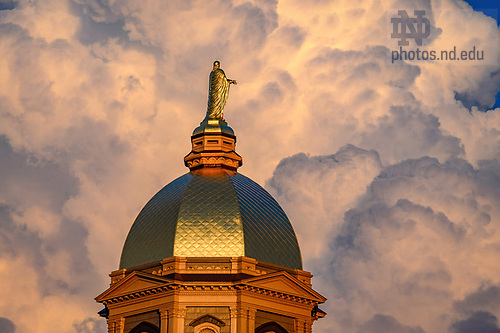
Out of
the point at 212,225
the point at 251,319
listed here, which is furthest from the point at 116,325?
the point at 251,319

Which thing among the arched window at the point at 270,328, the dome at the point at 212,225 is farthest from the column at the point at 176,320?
the arched window at the point at 270,328

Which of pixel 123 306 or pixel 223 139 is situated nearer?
pixel 123 306

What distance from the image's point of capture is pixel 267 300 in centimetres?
8962

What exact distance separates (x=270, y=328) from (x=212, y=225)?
7.56 m

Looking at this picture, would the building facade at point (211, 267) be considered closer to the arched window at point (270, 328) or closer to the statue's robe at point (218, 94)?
the arched window at point (270, 328)

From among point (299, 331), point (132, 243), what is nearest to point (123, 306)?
point (132, 243)

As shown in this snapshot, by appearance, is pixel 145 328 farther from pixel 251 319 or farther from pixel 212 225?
pixel 212 225

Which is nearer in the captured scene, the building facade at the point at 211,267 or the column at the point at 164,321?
the column at the point at 164,321

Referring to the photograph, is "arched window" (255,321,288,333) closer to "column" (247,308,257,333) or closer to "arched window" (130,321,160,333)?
"column" (247,308,257,333)

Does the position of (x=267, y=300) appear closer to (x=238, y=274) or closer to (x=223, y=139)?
(x=238, y=274)

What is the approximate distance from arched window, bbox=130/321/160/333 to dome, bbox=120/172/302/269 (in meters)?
4.25

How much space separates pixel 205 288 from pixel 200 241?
3.45 metres

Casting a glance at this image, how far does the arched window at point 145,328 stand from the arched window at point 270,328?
6.41m

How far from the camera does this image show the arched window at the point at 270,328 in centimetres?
8900
